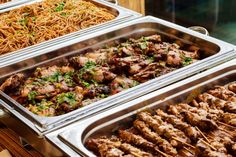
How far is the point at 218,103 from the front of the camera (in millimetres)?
3457

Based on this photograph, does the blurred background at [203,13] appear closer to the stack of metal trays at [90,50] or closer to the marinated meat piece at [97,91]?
the stack of metal trays at [90,50]

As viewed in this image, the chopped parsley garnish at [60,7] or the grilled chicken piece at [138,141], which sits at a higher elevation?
the chopped parsley garnish at [60,7]

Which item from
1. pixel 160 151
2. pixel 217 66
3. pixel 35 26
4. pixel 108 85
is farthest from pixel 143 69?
pixel 35 26

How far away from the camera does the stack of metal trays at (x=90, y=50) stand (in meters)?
3.26

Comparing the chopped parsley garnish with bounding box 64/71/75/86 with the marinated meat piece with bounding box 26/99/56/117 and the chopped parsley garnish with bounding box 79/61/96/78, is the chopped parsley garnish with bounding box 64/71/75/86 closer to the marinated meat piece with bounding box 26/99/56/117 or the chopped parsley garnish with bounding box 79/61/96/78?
the chopped parsley garnish with bounding box 79/61/96/78

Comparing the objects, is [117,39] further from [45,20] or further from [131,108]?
[131,108]

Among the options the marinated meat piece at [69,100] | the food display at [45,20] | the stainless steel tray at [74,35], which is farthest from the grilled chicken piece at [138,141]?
the food display at [45,20]

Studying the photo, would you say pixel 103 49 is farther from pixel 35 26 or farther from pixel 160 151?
pixel 160 151

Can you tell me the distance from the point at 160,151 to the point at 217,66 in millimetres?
1059

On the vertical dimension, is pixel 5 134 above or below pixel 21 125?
below

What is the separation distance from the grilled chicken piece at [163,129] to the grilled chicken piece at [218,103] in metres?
0.41

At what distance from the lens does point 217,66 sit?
379 cm

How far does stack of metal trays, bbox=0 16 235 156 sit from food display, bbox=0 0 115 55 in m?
0.35

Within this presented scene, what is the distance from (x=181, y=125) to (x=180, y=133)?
0.09 meters
